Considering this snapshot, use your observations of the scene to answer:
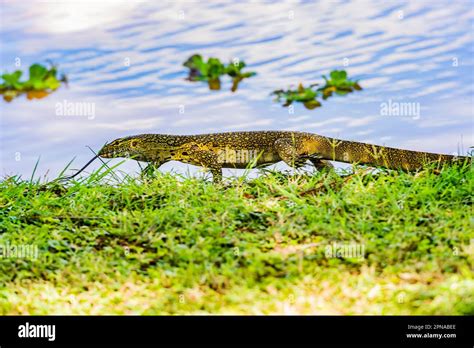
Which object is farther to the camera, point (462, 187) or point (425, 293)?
point (462, 187)

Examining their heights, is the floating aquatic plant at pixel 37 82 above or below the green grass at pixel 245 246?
above

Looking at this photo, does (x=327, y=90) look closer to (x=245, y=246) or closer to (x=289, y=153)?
(x=245, y=246)

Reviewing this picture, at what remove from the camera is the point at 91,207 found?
5.50m

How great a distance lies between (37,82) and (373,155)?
13.0 feet

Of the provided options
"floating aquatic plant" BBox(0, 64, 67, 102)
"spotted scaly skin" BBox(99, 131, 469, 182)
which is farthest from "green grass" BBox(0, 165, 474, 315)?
"floating aquatic plant" BBox(0, 64, 67, 102)

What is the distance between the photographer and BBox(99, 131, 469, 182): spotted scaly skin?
6.73m

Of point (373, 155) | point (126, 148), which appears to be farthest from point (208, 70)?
point (126, 148)

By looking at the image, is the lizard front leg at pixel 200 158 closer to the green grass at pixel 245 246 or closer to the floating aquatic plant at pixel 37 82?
the green grass at pixel 245 246

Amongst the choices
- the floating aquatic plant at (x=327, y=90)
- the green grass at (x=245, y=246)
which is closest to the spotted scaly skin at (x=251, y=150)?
the green grass at (x=245, y=246)

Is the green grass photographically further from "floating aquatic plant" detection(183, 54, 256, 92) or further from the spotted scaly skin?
"floating aquatic plant" detection(183, 54, 256, 92)

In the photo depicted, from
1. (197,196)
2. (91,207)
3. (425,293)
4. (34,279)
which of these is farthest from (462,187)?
(34,279)

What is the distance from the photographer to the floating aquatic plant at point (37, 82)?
317 cm
